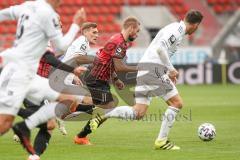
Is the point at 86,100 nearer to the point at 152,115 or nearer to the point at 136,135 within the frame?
the point at 136,135

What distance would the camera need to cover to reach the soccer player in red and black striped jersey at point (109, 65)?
496 inches

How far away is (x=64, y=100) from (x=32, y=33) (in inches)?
Answer: 38.6

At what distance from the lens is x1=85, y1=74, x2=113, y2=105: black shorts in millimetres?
13500

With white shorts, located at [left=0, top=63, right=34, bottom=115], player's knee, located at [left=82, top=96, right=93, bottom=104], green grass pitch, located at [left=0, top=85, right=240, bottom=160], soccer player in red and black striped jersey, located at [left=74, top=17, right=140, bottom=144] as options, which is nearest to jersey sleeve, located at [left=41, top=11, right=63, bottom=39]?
white shorts, located at [left=0, top=63, right=34, bottom=115]

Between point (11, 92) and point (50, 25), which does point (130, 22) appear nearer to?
point (50, 25)

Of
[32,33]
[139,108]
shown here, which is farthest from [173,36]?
[32,33]

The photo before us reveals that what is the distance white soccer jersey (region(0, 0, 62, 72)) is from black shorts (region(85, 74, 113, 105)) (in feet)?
14.8

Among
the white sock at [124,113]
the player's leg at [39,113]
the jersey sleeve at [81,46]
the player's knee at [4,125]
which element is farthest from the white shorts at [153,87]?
the player's knee at [4,125]

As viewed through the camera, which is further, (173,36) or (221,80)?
(221,80)

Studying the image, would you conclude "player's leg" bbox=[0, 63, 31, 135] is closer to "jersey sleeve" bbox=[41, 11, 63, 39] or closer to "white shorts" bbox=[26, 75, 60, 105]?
"white shorts" bbox=[26, 75, 60, 105]

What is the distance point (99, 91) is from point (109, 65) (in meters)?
0.60

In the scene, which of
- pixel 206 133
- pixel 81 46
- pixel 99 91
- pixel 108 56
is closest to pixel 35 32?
pixel 81 46

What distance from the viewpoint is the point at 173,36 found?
11156mm

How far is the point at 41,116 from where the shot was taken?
29.8ft
